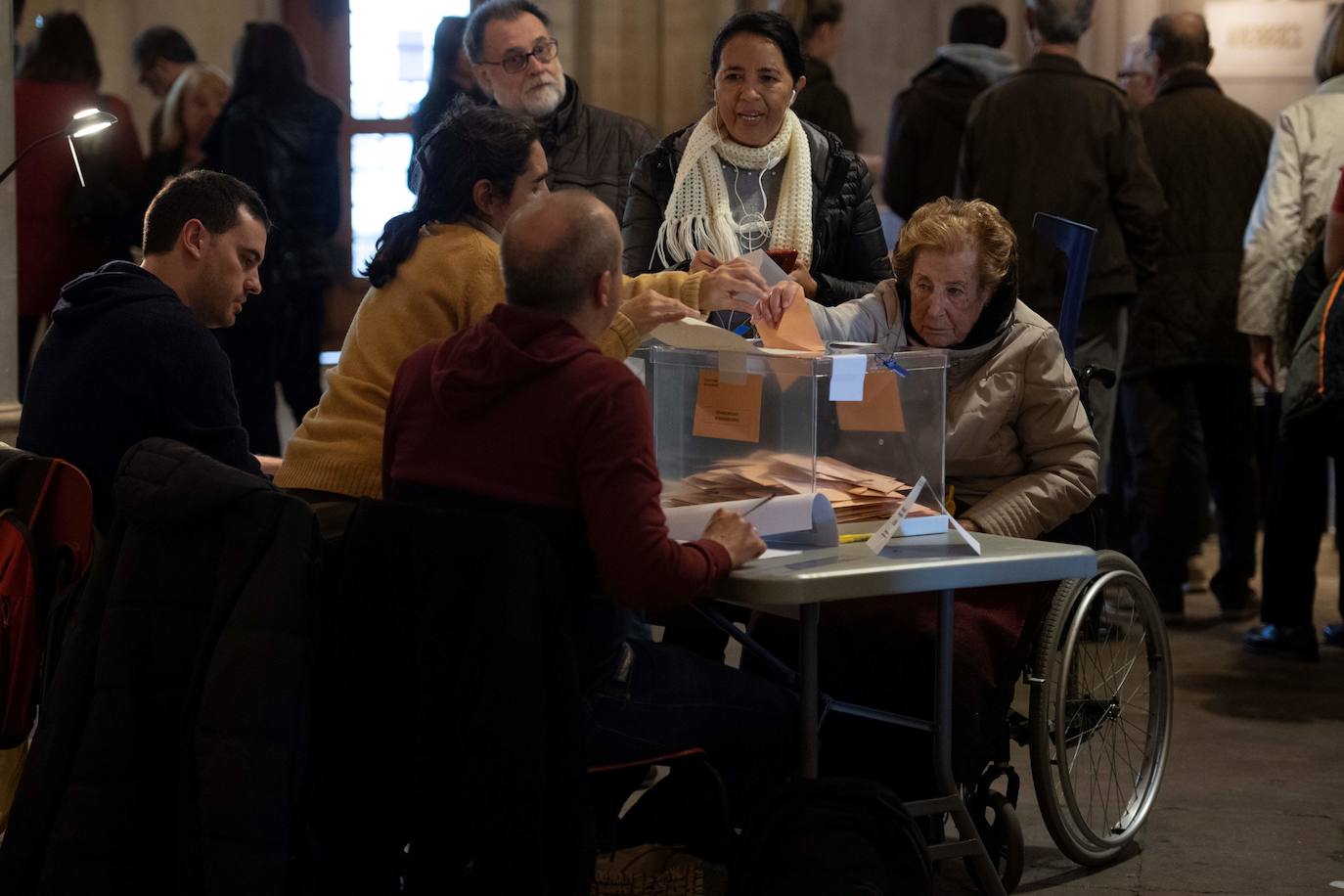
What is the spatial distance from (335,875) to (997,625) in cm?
132

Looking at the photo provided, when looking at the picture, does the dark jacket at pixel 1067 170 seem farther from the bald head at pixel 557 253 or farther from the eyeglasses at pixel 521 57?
the bald head at pixel 557 253

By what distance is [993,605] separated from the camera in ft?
11.1

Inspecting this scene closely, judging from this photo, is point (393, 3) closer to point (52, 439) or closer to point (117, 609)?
point (52, 439)

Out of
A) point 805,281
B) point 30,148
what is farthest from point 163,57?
point 805,281

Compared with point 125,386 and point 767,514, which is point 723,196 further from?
point 125,386

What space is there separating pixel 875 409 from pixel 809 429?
138 millimetres

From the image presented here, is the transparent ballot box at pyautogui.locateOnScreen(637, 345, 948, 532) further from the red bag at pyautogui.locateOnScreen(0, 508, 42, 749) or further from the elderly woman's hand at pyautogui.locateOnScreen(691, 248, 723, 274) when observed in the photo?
the red bag at pyautogui.locateOnScreen(0, 508, 42, 749)

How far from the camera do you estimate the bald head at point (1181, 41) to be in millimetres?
5965

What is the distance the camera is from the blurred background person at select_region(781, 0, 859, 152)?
5.99 metres

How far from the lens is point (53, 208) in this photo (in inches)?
244

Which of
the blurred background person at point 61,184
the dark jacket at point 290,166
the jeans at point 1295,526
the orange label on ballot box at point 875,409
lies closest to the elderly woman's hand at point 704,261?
the orange label on ballot box at point 875,409

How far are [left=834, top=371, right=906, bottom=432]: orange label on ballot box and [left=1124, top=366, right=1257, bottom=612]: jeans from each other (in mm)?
3006

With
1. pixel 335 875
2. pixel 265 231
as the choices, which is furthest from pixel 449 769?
pixel 265 231

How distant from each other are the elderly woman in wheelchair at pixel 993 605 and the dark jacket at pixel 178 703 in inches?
45.0
